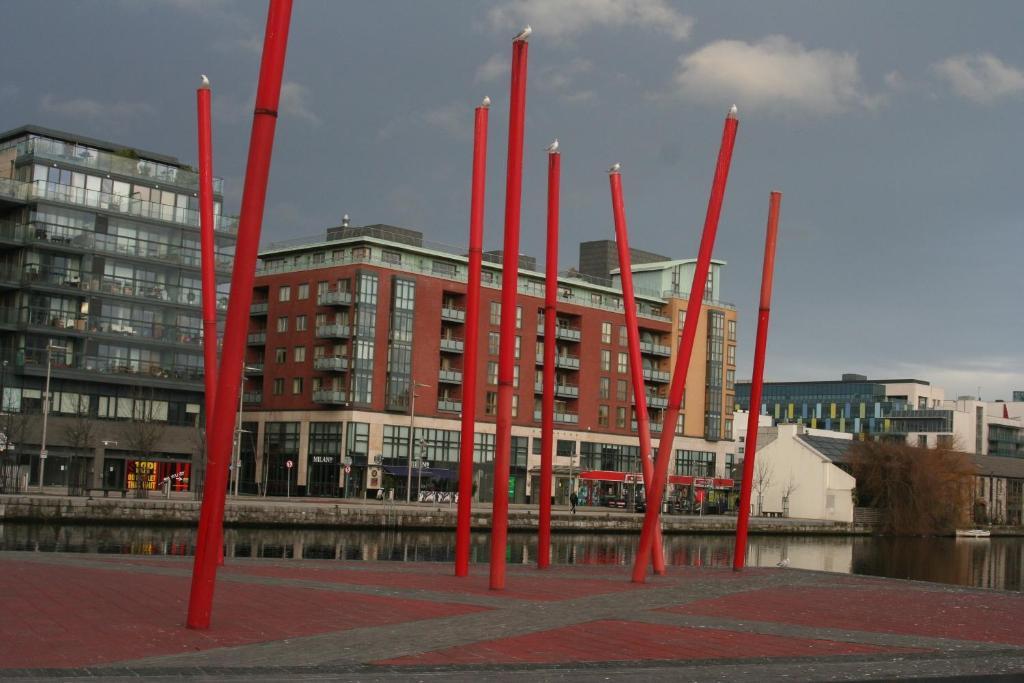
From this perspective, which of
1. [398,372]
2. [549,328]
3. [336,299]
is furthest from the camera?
[398,372]

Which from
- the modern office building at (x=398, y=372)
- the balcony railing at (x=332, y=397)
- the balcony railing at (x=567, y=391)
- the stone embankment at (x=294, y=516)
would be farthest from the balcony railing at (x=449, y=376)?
the stone embankment at (x=294, y=516)

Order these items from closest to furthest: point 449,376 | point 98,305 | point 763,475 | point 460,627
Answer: point 460,627 < point 98,305 < point 449,376 < point 763,475

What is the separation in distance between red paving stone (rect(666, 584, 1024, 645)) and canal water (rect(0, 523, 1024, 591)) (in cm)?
1761

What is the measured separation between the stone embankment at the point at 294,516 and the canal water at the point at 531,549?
4.89 feet

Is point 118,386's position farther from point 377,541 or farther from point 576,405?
point 576,405

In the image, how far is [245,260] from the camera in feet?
52.6

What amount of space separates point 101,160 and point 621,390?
184 feet

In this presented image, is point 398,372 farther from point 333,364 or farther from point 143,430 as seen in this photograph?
point 143,430

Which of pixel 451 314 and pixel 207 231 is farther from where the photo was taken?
pixel 451 314

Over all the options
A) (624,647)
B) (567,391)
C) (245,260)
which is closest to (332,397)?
(567,391)

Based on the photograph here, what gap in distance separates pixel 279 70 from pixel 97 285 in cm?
6792

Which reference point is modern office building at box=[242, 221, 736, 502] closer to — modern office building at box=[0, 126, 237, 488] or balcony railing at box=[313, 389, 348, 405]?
balcony railing at box=[313, 389, 348, 405]

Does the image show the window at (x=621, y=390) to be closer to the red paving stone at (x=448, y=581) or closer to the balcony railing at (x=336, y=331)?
the balcony railing at (x=336, y=331)

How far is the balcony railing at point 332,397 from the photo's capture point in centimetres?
9806
